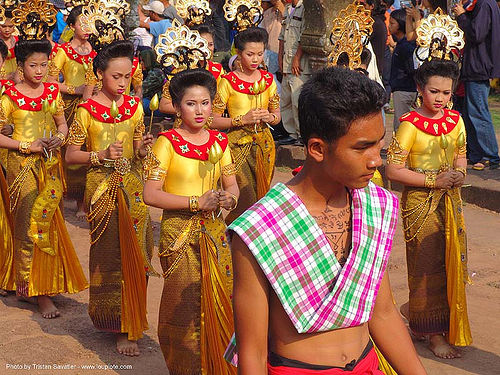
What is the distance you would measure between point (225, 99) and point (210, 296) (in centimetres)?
306

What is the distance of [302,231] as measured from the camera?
292 centimetres

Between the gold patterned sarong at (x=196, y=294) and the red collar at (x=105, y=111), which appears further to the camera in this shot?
the red collar at (x=105, y=111)

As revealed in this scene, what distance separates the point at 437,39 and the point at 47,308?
10.9 ft

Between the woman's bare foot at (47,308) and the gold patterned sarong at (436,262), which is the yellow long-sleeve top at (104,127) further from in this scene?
the gold patterned sarong at (436,262)

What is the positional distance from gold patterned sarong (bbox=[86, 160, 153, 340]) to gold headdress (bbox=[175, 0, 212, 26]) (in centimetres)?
305

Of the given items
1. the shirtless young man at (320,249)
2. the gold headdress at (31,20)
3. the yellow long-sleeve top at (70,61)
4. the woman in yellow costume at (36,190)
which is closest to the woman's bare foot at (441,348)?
the woman in yellow costume at (36,190)

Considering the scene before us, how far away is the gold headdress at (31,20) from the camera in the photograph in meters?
7.65

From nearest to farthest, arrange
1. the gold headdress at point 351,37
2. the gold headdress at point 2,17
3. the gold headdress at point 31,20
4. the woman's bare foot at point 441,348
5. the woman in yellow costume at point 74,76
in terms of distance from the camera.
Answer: the woman's bare foot at point 441,348 < the gold headdress at point 351,37 < the gold headdress at point 31,20 < the gold headdress at point 2,17 < the woman in yellow costume at point 74,76

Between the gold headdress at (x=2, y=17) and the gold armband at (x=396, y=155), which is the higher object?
the gold headdress at (x=2, y=17)

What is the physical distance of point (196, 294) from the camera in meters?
5.12

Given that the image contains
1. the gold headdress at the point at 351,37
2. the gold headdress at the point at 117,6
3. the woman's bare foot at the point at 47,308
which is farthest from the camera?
the gold headdress at the point at 117,6

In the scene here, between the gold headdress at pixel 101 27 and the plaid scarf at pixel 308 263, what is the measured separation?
171 inches

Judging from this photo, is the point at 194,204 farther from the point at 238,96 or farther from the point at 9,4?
the point at 9,4

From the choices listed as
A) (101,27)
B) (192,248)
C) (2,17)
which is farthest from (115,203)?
(2,17)
